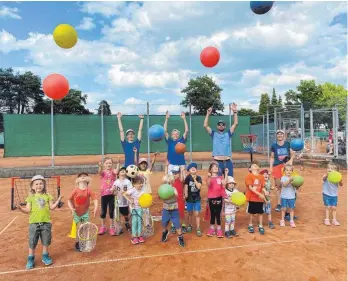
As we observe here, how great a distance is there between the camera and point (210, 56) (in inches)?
278

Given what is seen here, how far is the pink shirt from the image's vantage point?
210 inches

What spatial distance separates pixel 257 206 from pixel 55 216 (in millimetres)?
4612

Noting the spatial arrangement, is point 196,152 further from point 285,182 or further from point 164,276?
point 164,276

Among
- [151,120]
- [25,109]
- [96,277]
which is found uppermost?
[25,109]

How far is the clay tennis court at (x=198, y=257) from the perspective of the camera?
3.99 m

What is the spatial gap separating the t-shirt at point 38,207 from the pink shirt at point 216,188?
272 centimetres

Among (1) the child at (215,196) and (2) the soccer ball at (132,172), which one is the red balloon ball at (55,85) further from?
(1) the child at (215,196)

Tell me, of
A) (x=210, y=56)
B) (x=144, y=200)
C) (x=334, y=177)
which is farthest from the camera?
(x=210, y=56)

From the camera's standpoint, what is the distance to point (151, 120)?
16875mm

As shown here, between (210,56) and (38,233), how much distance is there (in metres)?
5.19

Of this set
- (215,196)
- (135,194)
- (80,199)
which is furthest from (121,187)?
(215,196)

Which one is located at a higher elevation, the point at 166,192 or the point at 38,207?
the point at 166,192

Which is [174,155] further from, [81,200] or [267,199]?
[81,200]

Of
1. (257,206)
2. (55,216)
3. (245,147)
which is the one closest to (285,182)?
(257,206)
